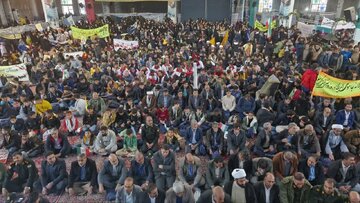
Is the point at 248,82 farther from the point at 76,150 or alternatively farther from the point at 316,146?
the point at 76,150

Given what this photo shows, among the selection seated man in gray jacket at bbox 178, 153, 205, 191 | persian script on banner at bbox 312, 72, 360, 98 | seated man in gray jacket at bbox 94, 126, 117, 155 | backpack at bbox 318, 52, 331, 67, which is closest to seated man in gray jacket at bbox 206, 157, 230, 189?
seated man in gray jacket at bbox 178, 153, 205, 191

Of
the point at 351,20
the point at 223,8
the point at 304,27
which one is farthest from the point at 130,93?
the point at 223,8

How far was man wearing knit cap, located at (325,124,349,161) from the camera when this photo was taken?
6.62 metres

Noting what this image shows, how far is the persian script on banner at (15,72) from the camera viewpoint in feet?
39.7

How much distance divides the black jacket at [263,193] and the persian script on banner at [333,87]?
12.2ft

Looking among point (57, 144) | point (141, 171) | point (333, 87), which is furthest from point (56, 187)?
point (333, 87)

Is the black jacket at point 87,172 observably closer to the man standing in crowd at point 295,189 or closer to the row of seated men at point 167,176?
the row of seated men at point 167,176

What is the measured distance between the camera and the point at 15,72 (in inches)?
486

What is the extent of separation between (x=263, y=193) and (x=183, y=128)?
340 centimetres

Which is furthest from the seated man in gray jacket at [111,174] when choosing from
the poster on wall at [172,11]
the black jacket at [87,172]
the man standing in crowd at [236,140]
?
the poster on wall at [172,11]

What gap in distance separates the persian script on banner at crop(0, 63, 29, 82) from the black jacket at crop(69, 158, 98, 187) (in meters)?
8.00

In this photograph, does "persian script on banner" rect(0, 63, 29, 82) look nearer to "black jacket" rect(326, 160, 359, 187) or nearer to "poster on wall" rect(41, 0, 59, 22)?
"black jacket" rect(326, 160, 359, 187)

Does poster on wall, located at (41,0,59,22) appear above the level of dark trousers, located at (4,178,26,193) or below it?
above

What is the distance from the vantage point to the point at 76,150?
7.65 m
